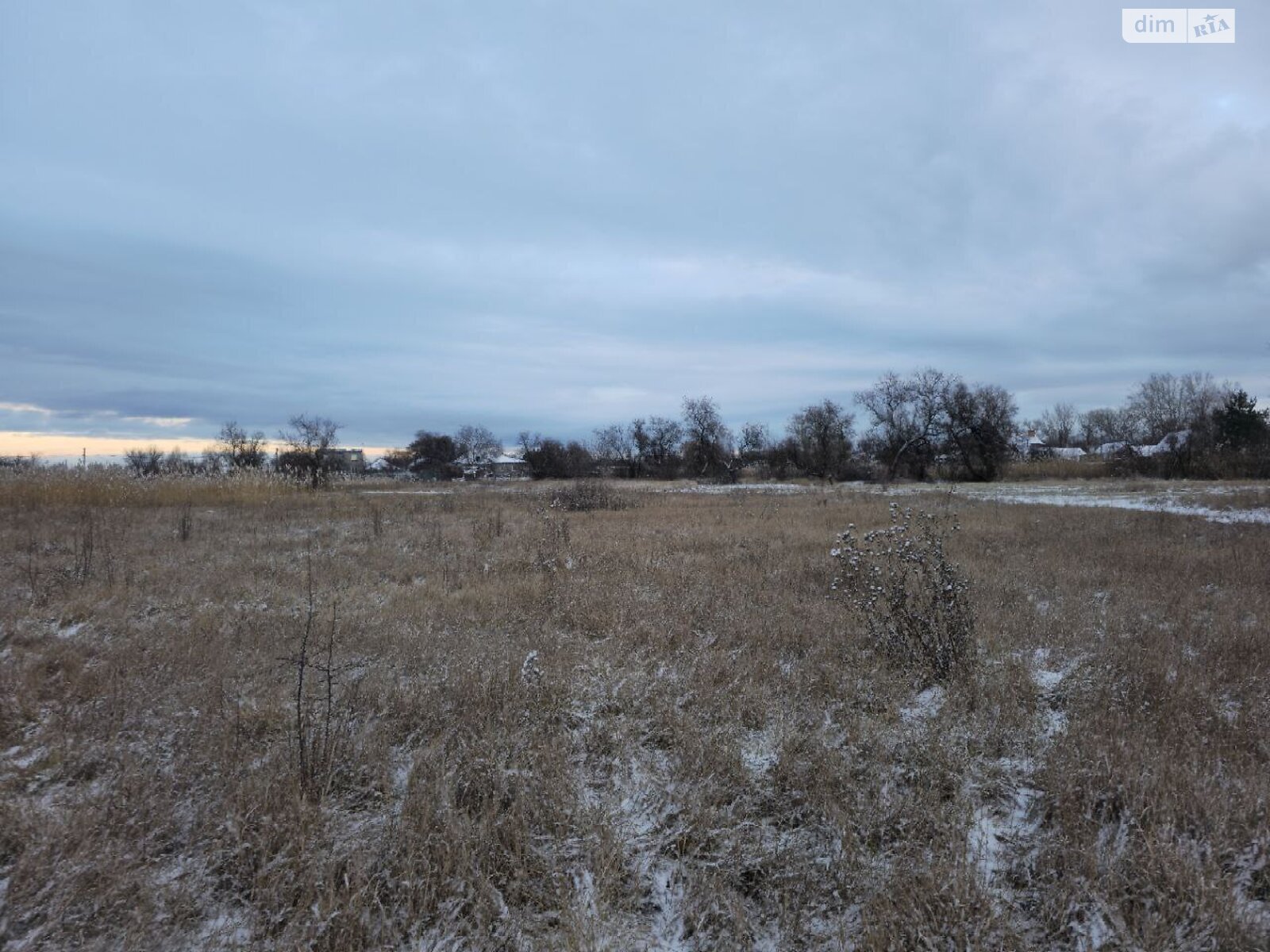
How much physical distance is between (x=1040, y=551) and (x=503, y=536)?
10178 millimetres

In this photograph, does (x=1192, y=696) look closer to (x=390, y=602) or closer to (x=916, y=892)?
(x=916, y=892)

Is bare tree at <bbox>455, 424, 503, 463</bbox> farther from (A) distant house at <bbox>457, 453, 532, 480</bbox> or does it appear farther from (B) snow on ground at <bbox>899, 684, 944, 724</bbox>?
(B) snow on ground at <bbox>899, 684, 944, 724</bbox>

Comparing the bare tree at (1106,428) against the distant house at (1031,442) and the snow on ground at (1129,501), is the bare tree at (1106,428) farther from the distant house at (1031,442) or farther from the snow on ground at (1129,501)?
the snow on ground at (1129,501)

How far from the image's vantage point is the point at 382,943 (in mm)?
2432

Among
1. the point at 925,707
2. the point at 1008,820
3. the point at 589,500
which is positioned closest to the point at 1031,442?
the point at 589,500

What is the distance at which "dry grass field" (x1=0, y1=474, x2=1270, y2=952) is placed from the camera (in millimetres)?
2525

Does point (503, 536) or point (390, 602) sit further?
point (503, 536)

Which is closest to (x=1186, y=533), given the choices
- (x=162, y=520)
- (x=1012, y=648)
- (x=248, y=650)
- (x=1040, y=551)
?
(x=1040, y=551)

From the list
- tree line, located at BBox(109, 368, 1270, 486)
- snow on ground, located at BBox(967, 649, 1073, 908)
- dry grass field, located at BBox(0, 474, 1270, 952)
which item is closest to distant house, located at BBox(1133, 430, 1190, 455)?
tree line, located at BBox(109, 368, 1270, 486)

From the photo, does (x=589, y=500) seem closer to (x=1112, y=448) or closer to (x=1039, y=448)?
(x=1112, y=448)

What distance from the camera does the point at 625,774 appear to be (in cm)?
362

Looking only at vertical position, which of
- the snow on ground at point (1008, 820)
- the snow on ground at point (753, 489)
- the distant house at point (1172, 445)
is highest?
the distant house at point (1172, 445)

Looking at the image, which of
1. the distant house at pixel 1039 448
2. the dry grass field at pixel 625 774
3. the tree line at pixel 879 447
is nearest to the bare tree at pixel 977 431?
the tree line at pixel 879 447

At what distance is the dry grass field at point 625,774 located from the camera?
253 cm
